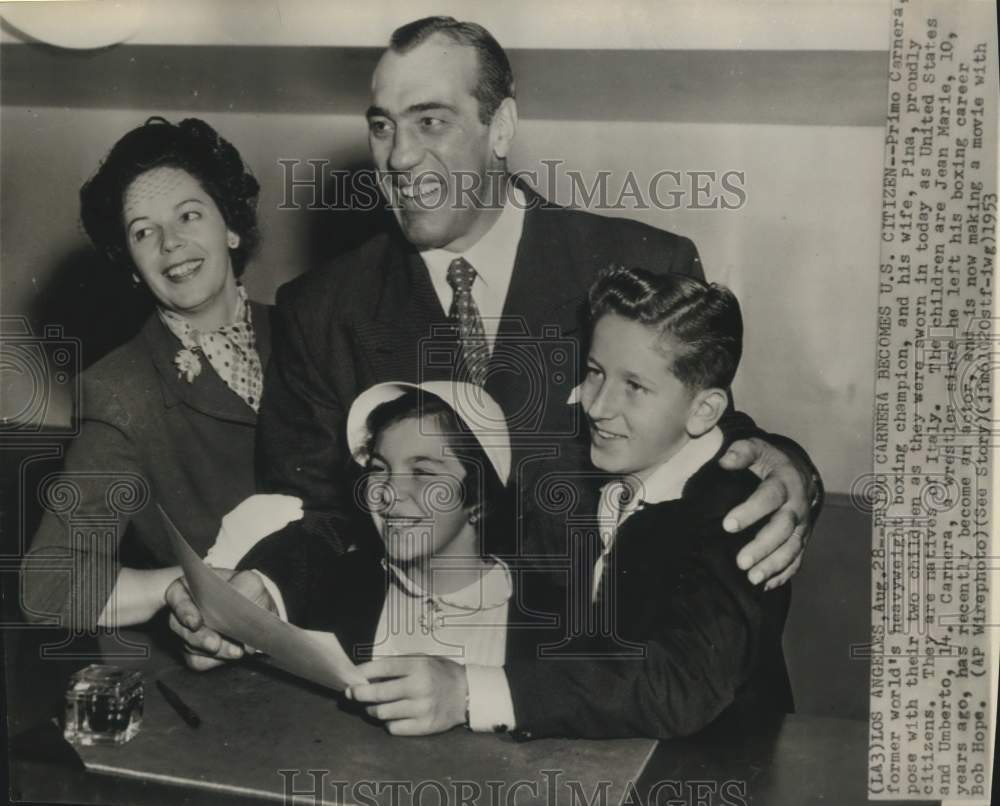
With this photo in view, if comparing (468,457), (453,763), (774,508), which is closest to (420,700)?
(453,763)

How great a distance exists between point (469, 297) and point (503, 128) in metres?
0.24

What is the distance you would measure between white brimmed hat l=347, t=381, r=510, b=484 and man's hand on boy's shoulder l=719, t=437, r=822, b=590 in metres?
0.31

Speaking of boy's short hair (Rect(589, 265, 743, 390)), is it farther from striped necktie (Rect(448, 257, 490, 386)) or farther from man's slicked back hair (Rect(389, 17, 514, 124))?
man's slicked back hair (Rect(389, 17, 514, 124))

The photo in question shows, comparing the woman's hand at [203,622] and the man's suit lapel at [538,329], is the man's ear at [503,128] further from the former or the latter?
the woman's hand at [203,622]

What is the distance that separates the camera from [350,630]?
156cm

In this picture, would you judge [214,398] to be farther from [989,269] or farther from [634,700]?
[989,269]

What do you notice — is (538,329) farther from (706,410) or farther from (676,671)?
(676,671)

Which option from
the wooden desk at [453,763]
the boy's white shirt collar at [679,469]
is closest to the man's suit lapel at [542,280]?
the boy's white shirt collar at [679,469]

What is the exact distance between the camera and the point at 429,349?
5.08ft

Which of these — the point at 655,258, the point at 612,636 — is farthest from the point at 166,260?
the point at 612,636

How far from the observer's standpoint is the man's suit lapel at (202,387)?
160 centimetres

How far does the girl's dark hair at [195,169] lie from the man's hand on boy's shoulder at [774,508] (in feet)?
2.52

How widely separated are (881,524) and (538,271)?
601mm

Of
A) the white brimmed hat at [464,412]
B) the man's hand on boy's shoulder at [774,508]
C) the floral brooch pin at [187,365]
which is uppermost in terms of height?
the floral brooch pin at [187,365]
